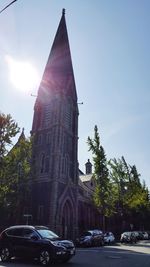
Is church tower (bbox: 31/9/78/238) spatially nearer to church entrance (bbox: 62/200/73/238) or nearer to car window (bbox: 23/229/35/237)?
church entrance (bbox: 62/200/73/238)

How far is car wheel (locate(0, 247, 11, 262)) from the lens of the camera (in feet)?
44.9

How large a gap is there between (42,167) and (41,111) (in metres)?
9.24

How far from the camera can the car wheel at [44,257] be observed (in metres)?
12.1

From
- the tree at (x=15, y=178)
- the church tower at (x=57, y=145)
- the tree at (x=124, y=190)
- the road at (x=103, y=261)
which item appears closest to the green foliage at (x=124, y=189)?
the tree at (x=124, y=190)

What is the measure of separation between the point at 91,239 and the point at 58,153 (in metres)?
12.6

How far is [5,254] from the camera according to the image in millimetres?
13828

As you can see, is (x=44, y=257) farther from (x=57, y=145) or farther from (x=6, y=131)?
(x=57, y=145)

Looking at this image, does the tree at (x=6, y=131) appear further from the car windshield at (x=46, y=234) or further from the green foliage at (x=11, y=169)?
the car windshield at (x=46, y=234)

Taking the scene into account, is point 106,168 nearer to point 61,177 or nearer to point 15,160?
point 61,177

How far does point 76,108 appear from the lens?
146 ft

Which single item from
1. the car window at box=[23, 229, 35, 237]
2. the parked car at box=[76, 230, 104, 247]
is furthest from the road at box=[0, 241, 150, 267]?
the parked car at box=[76, 230, 104, 247]

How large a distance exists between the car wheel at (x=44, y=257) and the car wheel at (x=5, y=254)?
2.20 metres

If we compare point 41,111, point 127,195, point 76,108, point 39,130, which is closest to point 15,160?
point 39,130

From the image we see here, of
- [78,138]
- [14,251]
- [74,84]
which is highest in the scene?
[74,84]
